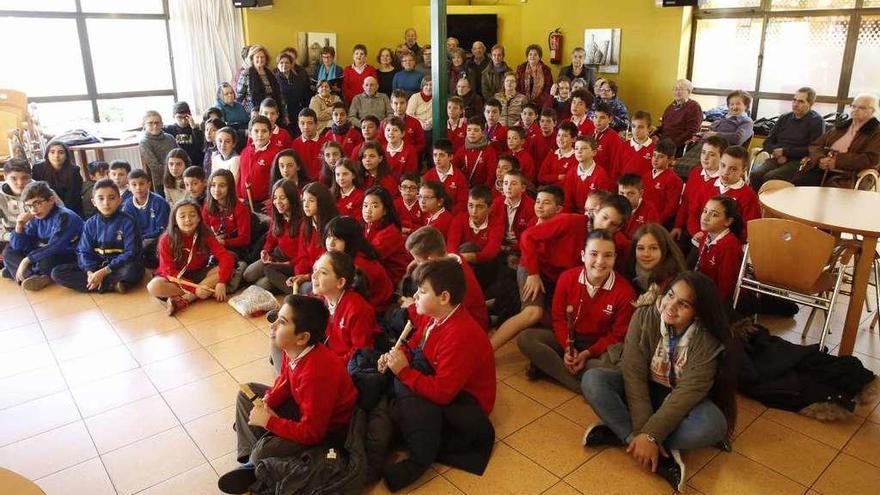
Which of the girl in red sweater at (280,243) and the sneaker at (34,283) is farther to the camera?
the sneaker at (34,283)

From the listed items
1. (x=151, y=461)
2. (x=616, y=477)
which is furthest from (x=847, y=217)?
(x=151, y=461)

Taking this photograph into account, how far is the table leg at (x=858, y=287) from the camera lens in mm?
3031

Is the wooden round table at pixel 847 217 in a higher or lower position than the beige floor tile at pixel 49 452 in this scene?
higher

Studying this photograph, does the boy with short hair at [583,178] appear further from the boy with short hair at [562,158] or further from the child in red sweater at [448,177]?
the child in red sweater at [448,177]

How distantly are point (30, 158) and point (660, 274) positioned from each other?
5.94 metres

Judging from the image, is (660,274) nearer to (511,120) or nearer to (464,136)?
(464,136)

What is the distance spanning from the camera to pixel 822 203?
3527mm

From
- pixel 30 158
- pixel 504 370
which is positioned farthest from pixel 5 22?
pixel 504 370

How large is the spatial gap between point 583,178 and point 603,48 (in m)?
4.19

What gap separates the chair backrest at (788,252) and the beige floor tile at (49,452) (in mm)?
3256

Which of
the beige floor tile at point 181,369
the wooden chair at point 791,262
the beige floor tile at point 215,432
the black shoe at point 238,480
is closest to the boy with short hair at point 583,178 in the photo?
the wooden chair at point 791,262

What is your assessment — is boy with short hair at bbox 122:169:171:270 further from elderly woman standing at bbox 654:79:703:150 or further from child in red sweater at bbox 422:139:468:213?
elderly woman standing at bbox 654:79:703:150

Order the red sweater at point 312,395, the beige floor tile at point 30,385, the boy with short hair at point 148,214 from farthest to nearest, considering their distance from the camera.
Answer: the boy with short hair at point 148,214 → the beige floor tile at point 30,385 → the red sweater at point 312,395

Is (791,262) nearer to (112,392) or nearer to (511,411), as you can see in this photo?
(511,411)
